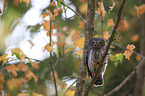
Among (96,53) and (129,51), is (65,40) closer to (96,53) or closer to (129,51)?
(96,53)

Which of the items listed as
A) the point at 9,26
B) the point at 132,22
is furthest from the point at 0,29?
the point at 132,22

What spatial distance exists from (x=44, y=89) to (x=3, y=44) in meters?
3.42

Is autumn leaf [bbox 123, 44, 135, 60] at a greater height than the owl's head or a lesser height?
lesser

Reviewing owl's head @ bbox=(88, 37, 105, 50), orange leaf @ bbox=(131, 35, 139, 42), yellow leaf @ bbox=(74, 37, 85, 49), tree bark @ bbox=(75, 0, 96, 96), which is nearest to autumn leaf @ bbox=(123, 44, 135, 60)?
tree bark @ bbox=(75, 0, 96, 96)

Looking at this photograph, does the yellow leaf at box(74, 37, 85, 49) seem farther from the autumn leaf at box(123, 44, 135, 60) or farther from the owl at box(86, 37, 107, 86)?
the autumn leaf at box(123, 44, 135, 60)

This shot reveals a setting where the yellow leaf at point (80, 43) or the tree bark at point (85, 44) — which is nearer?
the tree bark at point (85, 44)

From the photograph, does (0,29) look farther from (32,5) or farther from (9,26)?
(32,5)

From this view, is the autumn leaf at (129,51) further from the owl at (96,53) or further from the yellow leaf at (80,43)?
the yellow leaf at (80,43)

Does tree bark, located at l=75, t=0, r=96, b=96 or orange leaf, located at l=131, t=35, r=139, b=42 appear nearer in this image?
tree bark, located at l=75, t=0, r=96, b=96

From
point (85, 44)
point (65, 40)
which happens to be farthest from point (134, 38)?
point (85, 44)

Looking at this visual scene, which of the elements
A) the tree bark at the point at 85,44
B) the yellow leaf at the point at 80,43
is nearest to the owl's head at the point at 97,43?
the yellow leaf at the point at 80,43

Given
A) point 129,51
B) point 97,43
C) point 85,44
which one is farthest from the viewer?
point 97,43

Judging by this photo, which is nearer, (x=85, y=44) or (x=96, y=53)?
(x=85, y=44)

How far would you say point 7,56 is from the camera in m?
3.47
